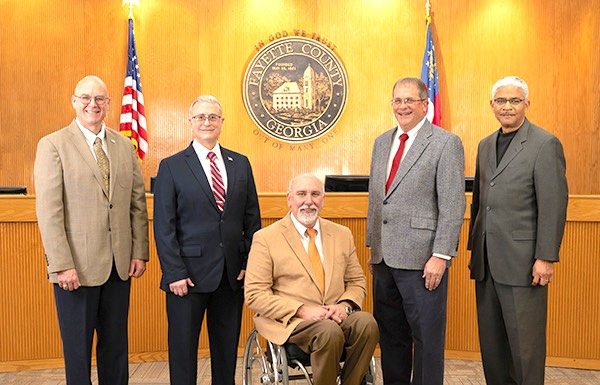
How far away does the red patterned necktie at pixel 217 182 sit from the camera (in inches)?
131

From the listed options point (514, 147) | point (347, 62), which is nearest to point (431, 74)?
point (347, 62)

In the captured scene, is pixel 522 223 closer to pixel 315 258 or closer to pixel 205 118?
pixel 315 258

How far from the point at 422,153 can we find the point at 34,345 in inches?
107

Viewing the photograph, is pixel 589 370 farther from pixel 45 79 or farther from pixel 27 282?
pixel 45 79

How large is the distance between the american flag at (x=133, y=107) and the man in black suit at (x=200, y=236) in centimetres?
335

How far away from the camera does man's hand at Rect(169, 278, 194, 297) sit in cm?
321

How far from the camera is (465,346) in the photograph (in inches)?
→ 181

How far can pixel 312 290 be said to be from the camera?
3141mm

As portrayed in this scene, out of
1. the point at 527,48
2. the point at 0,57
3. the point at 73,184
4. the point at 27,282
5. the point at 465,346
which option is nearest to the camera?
the point at 73,184

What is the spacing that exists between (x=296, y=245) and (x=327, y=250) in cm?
15

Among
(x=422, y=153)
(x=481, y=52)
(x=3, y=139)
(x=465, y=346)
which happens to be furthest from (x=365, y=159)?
(x=422, y=153)

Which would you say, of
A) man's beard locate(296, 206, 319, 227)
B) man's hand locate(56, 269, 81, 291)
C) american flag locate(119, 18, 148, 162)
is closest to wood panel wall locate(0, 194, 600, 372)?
man's beard locate(296, 206, 319, 227)

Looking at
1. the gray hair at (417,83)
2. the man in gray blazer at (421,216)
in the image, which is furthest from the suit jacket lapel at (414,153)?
the gray hair at (417,83)

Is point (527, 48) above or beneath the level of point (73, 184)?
above
